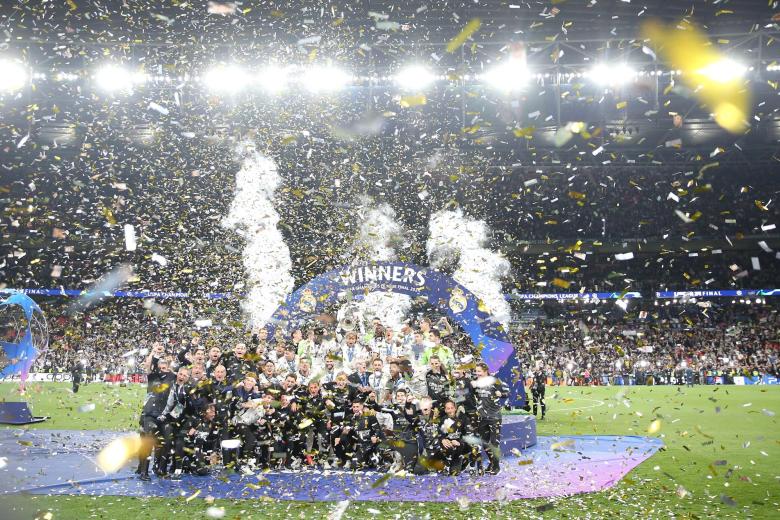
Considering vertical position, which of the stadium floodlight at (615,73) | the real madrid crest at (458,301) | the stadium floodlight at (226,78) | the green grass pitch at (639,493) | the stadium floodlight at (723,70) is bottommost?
the green grass pitch at (639,493)

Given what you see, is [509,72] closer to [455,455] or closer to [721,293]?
[455,455]

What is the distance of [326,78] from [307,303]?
18.1 m

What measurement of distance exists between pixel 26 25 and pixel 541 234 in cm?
2798

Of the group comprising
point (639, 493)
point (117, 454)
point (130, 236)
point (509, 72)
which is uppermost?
point (509, 72)

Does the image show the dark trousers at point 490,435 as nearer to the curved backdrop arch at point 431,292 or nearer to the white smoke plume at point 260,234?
the curved backdrop arch at point 431,292

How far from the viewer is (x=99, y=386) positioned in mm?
33688

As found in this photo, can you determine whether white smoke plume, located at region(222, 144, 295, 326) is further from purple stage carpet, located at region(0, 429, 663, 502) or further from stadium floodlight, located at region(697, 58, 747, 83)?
purple stage carpet, located at region(0, 429, 663, 502)

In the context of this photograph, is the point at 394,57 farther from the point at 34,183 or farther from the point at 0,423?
the point at 34,183

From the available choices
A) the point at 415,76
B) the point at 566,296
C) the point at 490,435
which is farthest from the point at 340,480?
the point at 566,296

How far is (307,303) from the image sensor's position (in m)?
14.9

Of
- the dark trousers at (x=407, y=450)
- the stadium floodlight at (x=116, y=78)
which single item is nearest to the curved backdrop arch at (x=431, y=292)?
the dark trousers at (x=407, y=450)

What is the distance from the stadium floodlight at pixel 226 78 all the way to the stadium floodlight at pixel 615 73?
46.9 ft

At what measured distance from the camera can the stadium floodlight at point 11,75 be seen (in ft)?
94.6

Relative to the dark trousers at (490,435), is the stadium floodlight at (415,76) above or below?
above
